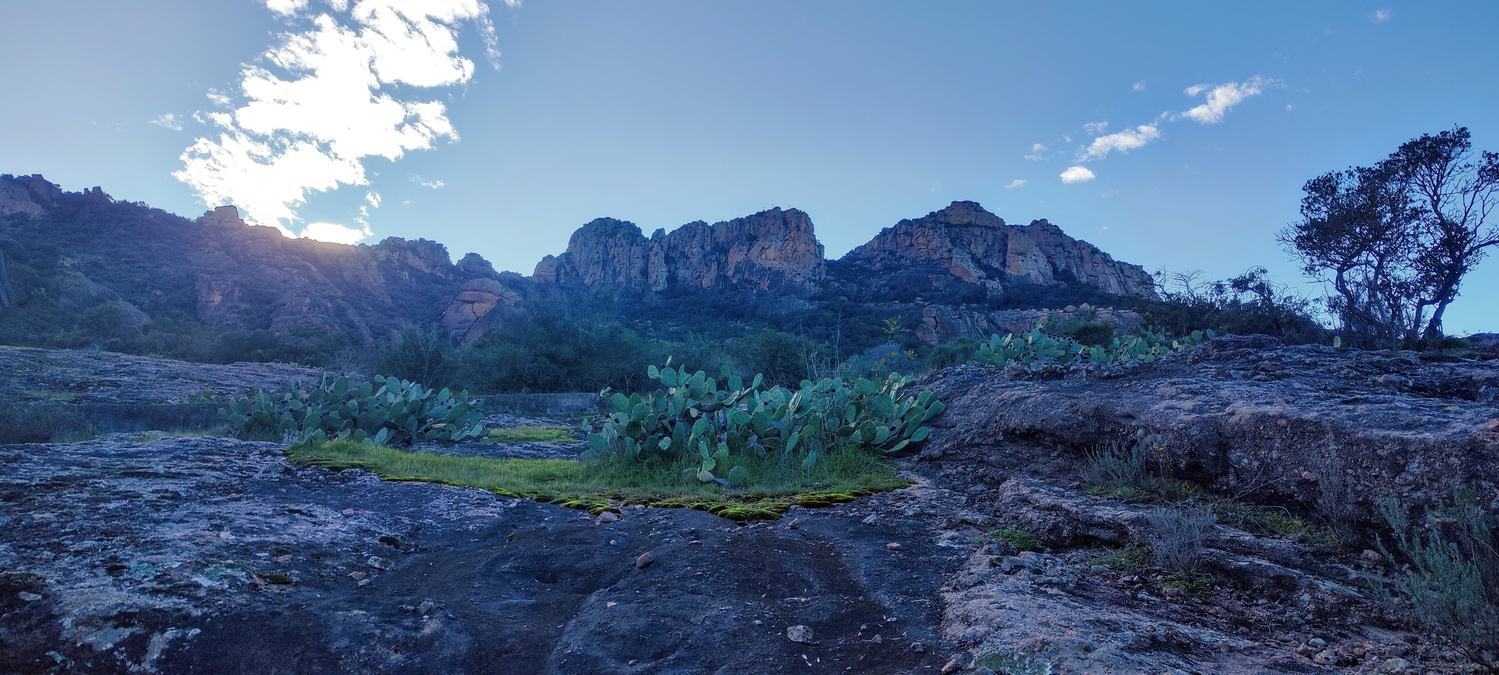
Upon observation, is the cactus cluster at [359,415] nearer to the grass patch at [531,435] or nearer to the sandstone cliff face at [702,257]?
the grass patch at [531,435]

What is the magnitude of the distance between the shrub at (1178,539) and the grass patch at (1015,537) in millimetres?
587

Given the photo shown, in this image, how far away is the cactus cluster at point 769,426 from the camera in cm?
702

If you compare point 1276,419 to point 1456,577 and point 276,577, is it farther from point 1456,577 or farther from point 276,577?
point 276,577

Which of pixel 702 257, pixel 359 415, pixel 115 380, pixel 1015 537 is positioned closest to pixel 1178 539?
pixel 1015 537

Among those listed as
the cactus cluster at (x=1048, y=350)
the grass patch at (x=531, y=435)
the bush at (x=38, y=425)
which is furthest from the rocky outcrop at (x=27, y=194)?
the cactus cluster at (x=1048, y=350)

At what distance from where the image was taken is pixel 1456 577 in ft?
7.64

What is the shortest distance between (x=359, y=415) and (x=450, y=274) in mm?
68789

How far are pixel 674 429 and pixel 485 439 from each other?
5.54 m

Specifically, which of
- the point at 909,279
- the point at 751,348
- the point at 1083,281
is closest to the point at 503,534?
the point at 751,348

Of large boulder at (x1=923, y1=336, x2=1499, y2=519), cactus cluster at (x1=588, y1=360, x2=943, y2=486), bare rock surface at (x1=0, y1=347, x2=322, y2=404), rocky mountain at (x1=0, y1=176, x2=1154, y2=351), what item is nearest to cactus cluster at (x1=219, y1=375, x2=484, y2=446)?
bare rock surface at (x1=0, y1=347, x2=322, y2=404)

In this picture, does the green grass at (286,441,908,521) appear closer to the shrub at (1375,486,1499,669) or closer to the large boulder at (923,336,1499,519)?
the large boulder at (923,336,1499,519)

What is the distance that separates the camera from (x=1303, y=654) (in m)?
2.33

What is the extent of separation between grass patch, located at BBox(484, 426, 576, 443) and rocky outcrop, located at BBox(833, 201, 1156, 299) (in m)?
51.0

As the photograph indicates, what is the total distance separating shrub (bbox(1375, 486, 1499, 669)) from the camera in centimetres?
218
